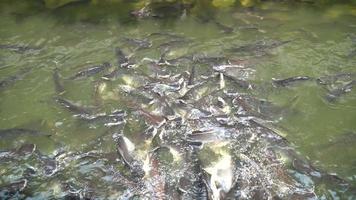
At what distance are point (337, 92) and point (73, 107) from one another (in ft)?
13.1

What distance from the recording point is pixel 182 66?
7.22m

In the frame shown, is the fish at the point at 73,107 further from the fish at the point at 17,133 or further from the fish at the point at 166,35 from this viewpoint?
the fish at the point at 166,35

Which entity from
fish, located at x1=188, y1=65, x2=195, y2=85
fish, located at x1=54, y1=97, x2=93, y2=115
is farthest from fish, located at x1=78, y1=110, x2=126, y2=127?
fish, located at x1=188, y1=65, x2=195, y2=85

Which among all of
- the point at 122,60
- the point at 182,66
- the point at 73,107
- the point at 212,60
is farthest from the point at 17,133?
the point at 212,60

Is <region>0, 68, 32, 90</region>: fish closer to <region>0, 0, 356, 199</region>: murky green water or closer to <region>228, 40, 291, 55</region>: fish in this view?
<region>0, 0, 356, 199</region>: murky green water

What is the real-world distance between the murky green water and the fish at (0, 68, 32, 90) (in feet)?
0.18

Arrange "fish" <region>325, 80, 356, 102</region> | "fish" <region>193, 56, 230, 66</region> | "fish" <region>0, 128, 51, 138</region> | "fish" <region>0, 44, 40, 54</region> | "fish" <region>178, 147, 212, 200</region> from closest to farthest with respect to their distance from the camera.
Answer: "fish" <region>178, 147, 212, 200</region>, "fish" <region>0, 128, 51, 138</region>, "fish" <region>325, 80, 356, 102</region>, "fish" <region>193, 56, 230, 66</region>, "fish" <region>0, 44, 40, 54</region>

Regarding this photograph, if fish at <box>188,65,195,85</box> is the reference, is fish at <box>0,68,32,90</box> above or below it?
below

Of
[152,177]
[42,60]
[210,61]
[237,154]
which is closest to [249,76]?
[210,61]

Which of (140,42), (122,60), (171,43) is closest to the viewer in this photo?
(122,60)

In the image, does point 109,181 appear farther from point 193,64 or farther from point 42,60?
point 42,60

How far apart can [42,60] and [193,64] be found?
2828 mm

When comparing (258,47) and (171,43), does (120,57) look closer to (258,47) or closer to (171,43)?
(171,43)

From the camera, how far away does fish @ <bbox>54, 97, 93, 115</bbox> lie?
6.36 m
